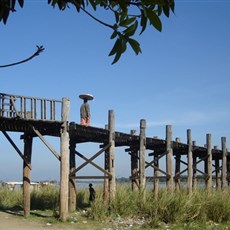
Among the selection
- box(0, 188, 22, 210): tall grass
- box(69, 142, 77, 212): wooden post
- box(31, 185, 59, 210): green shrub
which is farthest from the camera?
box(0, 188, 22, 210): tall grass

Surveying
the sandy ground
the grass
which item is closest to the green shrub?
the grass

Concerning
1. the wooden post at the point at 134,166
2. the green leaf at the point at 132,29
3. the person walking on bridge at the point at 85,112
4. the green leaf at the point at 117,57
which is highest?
the person walking on bridge at the point at 85,112

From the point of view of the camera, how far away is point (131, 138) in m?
18.6

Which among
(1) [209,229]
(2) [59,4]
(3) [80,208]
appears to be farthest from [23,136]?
(2) [59,4]

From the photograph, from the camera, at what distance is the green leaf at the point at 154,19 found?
6.36 ft

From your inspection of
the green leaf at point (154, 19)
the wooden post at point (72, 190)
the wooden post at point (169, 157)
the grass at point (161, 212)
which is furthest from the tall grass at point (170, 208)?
the green leaf at point (154, 19)

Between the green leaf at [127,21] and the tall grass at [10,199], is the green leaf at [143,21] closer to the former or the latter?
the green leaf at [127,21]

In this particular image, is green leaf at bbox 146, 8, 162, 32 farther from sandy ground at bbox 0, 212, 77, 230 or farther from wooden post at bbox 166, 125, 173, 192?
wooden post at bbox 166, 125, 173, 192

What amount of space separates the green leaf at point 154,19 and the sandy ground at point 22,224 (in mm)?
11886

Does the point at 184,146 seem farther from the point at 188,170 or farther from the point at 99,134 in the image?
the point at 99,134

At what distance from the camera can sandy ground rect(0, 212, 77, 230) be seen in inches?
514

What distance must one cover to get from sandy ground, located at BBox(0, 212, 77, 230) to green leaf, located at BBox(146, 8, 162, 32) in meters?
11.9

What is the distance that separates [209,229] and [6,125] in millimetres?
6984

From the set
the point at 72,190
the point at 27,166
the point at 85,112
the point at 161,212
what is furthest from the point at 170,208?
the point at 27,166
